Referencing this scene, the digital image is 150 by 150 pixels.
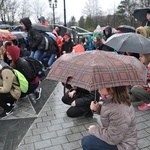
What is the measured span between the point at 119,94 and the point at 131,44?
206 cm

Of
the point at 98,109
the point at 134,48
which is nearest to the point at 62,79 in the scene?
the point at 98,109

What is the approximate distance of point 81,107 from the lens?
410 cm

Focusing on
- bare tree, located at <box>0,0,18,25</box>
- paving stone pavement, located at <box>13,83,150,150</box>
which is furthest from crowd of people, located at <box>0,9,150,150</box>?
bare tree, located at <box>0,0,18,25</box>

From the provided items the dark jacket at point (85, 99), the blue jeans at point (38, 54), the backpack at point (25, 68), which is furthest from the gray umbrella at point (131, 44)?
the blue jeans at point (38, 54)

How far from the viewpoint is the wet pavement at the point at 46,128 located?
11.6 ft

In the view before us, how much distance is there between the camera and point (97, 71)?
210cm

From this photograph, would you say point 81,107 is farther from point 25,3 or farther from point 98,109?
point 25,3

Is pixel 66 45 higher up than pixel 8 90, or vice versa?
pixel 66 45

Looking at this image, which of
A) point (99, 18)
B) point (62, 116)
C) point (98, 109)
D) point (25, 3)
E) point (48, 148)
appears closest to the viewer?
point (98, 109)

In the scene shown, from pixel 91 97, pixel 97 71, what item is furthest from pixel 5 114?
pixel 97 71

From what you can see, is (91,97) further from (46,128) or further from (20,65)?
(20,65)

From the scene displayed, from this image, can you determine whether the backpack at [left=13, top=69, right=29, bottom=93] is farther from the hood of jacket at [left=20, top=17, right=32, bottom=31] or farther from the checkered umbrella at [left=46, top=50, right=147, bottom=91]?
the hood of jacket at [left=20, top=17, right=32, bottom=31]

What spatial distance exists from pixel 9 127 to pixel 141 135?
2363 millimetres

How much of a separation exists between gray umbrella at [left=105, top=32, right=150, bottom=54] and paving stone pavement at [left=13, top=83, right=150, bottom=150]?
1.31m
